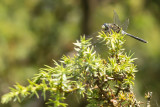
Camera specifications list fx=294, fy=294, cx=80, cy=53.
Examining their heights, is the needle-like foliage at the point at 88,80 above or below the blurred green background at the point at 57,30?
below

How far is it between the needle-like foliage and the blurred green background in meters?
3.63

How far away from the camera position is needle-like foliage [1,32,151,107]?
744 millimetres

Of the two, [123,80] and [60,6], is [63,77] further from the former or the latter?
[60,6]

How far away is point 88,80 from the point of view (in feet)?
2.60

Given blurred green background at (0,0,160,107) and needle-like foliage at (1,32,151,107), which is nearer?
needle-like foliage at (1,32,151,107)

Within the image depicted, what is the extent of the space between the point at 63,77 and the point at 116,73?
0.53ft

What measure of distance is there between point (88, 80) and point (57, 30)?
461 centimetres

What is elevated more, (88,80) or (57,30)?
(57,30)

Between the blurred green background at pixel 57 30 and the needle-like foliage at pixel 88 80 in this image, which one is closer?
the needle-like foliage at pixel 88 80

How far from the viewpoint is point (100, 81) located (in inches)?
31.5

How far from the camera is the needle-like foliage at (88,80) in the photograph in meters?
0.74

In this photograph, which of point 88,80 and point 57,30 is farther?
point 57,30

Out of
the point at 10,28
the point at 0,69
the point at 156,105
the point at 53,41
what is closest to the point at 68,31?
the point at 53,41

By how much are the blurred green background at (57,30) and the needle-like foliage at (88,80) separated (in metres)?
3.63
